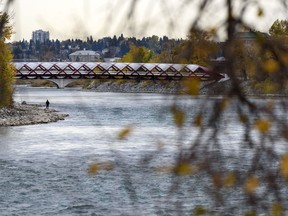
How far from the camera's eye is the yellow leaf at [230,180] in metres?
1.25

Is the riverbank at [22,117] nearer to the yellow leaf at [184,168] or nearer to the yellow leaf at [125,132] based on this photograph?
the yellow leaf at [125,132]

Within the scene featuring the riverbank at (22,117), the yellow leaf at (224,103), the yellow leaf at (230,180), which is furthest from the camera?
the riverbank at (22,117)

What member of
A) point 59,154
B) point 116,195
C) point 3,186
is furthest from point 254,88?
point 59,154

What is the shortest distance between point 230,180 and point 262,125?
0.55ft

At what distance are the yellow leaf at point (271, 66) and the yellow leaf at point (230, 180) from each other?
10.0 inches

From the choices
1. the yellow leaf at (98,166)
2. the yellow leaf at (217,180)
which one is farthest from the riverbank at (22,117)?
the yellow leaf at (217,180)

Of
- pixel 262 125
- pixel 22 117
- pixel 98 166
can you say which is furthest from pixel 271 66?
pixel 22 117

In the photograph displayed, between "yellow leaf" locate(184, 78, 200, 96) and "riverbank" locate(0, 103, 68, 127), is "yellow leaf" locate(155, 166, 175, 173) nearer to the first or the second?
"yellow leaf" locate(184, 78, 200, 96)

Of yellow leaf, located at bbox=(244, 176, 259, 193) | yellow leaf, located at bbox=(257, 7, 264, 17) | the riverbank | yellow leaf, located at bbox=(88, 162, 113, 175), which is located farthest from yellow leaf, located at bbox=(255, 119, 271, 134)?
the riverbank

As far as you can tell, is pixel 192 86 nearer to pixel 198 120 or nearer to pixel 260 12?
pixel 198 120

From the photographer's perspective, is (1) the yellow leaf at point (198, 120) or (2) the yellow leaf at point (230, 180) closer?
(1) the yellow leaf at point (198, 120)

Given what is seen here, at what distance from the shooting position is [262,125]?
3.79 feet

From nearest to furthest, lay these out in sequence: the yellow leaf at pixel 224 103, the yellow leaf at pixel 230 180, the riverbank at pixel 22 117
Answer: the yellow leaf at pixel 224 103
the yellow leaf at pixel 230 180
the riverbank at pixel 22 117

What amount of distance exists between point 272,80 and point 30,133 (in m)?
23.1
